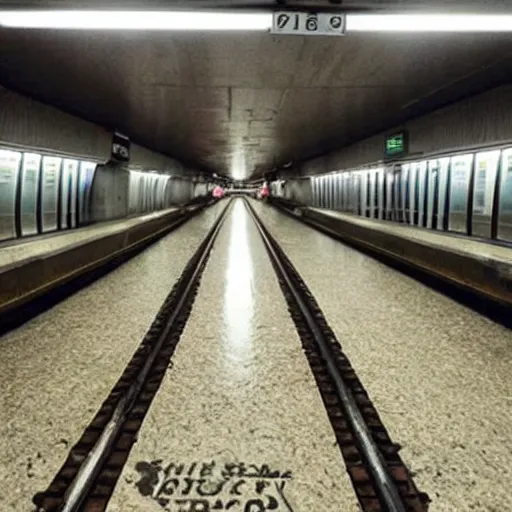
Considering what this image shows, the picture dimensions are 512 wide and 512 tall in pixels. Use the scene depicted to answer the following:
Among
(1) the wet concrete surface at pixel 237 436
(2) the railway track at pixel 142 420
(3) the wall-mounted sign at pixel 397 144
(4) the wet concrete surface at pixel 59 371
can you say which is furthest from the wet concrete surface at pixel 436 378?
(3) the wall-mounted sign at pixel 397 144

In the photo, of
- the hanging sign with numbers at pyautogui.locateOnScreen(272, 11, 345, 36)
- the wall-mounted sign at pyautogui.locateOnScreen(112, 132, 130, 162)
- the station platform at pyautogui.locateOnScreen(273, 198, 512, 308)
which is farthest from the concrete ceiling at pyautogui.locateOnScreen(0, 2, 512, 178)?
the station platform at pyautogui.locateOnScreen(273, 198, 512, 308)

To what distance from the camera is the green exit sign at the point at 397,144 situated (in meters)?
11.3

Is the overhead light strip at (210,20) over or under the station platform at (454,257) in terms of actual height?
over

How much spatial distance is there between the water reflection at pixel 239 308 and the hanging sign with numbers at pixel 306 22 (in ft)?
9.31

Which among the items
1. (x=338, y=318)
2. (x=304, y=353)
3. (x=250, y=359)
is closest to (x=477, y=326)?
(x=338, y=318)

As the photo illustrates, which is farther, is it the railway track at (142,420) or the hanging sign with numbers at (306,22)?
the hanging sign with numbers at (306,22)

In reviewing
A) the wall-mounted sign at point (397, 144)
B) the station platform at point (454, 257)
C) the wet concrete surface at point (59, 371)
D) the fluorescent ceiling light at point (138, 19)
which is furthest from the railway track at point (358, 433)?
the wall-mounted sign at point (397, 144)

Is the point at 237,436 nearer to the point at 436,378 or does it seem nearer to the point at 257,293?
the point at 436,378

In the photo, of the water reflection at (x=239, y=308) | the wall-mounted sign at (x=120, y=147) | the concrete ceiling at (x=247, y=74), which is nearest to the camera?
the water reflection at (x=239, y=308)

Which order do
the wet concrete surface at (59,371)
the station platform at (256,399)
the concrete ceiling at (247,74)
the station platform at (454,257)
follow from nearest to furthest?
1. the station platform at (256,399)
2. the wet concrete surface at (59,371)
3. the concrete ceiling at (247,74)
4. the station platform at (454,257)

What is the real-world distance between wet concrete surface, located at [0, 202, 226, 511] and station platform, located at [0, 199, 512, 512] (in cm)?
1

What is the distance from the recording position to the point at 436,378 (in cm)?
409

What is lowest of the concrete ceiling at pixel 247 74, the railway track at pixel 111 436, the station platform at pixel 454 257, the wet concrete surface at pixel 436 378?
the railway track at pixel 111 436

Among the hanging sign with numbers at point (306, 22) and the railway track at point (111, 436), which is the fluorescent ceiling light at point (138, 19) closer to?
the hanging sign with numbers at point (306, 22)
